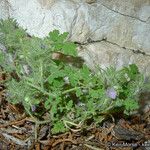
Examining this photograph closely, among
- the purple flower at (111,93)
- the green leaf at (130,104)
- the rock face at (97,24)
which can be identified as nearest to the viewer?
the purple flower at (111,93)

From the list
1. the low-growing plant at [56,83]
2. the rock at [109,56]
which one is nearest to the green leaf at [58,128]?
the low-growing plant at [56,83]

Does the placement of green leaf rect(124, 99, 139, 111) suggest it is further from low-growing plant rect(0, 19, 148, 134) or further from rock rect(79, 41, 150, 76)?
rock rect(79, 41, 150, 76)

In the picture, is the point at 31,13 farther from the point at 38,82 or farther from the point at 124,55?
the point at 124,55

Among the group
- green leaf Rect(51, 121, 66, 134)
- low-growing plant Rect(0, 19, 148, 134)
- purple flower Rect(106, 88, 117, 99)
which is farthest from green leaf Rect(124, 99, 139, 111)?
green leaf Rect(51, 121, 66, 134)

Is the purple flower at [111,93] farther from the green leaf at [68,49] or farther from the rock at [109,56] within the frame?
the rock at [109,56]

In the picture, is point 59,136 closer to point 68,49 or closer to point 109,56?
point 68,49

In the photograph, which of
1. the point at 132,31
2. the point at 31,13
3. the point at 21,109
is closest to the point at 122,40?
the point at 132,31

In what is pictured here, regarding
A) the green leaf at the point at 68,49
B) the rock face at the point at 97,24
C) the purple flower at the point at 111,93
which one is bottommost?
the purple flower at the point at 111,93

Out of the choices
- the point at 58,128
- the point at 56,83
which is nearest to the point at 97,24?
the point at 56,83
